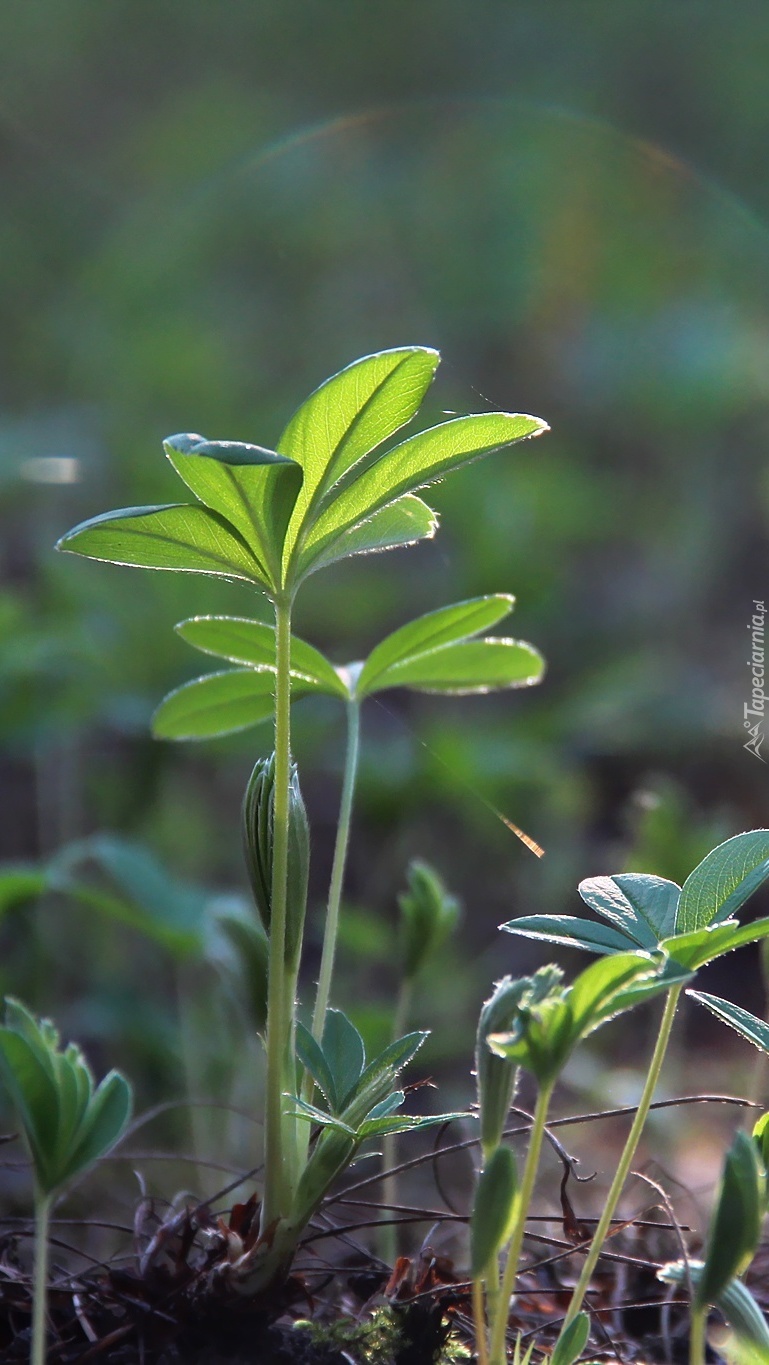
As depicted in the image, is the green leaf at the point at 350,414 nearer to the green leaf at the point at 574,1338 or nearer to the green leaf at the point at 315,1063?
the green leaf at the point at 315,1063

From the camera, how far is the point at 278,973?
66 cm

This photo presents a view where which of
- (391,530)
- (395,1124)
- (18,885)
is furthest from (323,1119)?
(18,885)

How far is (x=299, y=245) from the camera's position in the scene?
4383mm

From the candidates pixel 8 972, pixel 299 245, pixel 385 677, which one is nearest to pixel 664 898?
pixel 385 677

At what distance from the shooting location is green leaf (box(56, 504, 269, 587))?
0.66m

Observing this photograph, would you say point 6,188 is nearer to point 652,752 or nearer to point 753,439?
point 753,439

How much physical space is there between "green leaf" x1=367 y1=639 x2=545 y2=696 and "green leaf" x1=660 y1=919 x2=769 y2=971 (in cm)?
34

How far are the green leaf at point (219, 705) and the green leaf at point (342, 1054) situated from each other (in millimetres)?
266

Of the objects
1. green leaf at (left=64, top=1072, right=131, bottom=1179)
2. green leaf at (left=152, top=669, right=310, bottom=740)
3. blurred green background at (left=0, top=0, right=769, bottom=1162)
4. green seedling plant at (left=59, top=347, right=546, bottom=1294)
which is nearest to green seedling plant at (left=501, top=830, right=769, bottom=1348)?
green seedling plant at (left=59, top=347, right=546, bottom=1294)

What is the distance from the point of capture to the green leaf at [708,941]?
570 mm

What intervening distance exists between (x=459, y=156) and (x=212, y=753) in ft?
10.7

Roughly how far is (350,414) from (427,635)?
10.8 inches

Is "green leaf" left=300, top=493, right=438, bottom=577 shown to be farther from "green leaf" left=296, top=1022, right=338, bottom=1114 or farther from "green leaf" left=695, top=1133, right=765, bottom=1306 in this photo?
"green leaf" left=695, top=1133, right=765, bottom=1306

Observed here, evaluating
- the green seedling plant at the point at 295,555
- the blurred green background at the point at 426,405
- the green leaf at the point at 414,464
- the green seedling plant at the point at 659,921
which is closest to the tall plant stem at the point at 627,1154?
the green seedling plant at the point at 659,921
